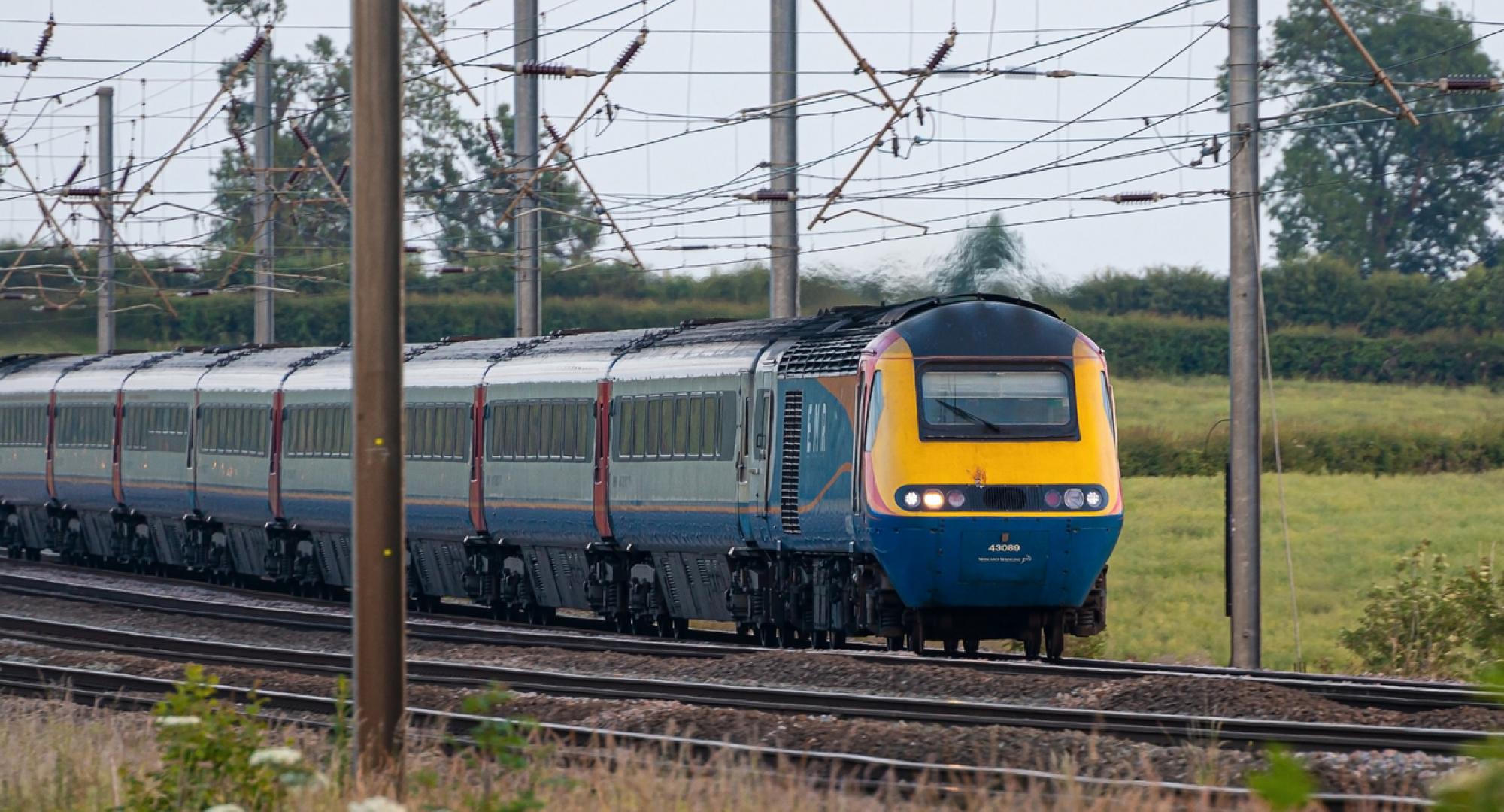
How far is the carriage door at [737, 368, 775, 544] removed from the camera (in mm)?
21203

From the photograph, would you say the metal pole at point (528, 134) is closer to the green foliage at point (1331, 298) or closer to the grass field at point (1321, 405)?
the grass field at point (1321, 405)

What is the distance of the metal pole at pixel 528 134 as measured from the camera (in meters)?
30.0

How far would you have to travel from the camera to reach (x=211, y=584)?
36.9 metres

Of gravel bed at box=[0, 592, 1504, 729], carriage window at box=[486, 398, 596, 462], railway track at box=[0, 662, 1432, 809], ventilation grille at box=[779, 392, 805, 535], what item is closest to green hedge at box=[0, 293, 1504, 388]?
carriage window at box=[486, 398, 596, 462]

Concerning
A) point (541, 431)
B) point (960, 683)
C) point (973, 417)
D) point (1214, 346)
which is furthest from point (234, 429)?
point (1214, 346)

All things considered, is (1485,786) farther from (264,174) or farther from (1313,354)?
(1313,354)

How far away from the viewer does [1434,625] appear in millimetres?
21594

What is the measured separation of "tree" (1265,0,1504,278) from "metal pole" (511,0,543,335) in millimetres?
44894

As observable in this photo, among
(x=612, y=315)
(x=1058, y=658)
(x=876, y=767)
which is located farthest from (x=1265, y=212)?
(x=876, y=767)

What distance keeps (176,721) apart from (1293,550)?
3110cm

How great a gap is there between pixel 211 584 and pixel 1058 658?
2087 cm

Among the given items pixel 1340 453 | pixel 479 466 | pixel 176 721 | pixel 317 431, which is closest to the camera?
pixel 176 721

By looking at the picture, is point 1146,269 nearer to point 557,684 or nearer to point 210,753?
point 557,684

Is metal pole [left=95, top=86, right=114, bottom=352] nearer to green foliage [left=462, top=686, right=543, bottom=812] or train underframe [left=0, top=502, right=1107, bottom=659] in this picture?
train underframe [left=0, top=502, right=1107, bottom=659]
